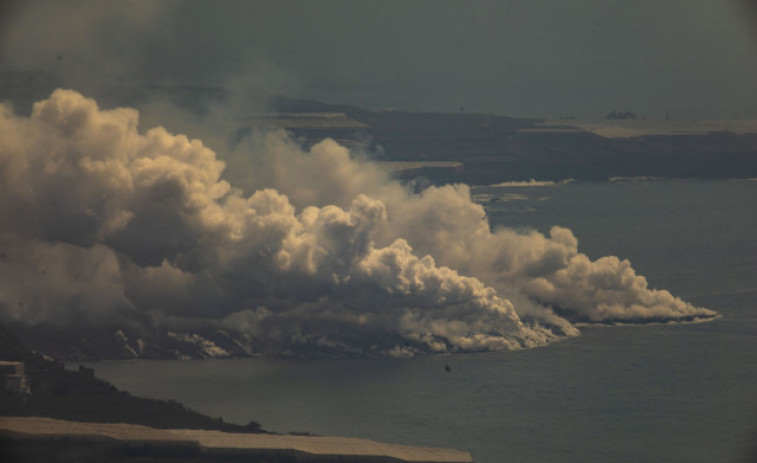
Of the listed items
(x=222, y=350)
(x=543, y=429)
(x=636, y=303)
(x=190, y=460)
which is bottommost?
(x=190, y=460)

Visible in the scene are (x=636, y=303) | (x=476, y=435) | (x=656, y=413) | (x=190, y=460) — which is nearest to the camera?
(x=190, y=460)

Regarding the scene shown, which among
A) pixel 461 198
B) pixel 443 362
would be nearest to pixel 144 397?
pixel 443 362

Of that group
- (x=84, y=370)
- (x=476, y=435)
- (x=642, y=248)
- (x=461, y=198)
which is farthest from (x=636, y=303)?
(x=84, y=370)

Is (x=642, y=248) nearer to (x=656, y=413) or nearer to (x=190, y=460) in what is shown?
(x=656, y=413)

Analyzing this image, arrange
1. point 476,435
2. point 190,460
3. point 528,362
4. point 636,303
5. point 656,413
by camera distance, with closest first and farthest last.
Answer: point 190,460 < point 476,435 < point 656,413 < point 528,362 < point 636,303

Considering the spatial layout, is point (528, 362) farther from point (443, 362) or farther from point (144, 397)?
point (144, 397)

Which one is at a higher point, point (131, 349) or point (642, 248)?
point (642, 248)

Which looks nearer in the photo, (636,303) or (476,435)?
(476,435)
